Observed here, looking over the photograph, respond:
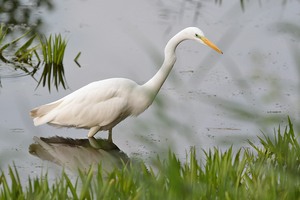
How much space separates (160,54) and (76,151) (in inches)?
43.3

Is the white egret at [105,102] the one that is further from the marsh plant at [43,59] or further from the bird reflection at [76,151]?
the marsh plant at [43,59]

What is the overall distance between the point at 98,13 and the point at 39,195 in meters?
6.66

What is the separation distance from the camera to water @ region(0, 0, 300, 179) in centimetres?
651

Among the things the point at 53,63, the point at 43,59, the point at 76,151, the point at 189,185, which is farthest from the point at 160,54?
the point at 189,185

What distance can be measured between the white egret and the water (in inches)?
6.7

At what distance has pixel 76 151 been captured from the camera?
654cm

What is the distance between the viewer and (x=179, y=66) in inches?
332

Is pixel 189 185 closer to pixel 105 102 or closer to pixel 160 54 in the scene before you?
pixel 160 54

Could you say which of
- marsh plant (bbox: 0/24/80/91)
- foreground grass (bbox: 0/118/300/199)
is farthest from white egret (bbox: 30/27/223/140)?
foreground grass (bbox: 0/118/300/199)

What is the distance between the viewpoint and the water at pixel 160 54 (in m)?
6.51

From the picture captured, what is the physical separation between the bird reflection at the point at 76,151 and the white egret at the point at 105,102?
0.14 m

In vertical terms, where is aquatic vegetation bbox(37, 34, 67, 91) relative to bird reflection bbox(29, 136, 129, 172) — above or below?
above

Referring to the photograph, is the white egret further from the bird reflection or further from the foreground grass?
the foreground grass

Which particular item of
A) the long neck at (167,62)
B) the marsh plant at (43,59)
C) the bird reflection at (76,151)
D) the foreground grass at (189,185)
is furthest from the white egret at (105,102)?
the foreground grass at (189,185)
